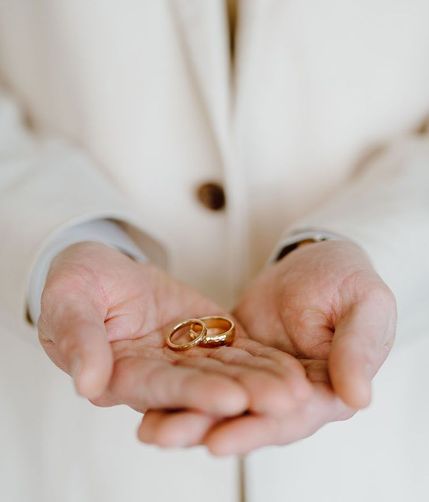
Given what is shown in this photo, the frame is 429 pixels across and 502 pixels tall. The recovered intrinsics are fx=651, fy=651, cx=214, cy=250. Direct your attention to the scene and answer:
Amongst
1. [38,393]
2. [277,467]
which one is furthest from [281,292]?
[38,393]

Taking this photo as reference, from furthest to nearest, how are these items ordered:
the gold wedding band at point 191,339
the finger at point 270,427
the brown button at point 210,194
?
the brown button at point 210,194, the gold wedding band at point 191,339, the finger at point 270,427

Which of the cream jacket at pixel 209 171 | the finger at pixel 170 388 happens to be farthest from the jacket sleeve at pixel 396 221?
the finger at pixel 170 388

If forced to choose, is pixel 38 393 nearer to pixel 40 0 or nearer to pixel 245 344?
pixel 245 344

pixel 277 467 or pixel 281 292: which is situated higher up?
pixel 281 292

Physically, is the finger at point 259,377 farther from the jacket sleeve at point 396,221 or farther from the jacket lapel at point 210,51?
the jacket lapel at point 210,51

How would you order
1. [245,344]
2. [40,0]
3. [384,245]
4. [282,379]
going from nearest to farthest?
[282,379]
[245,344]
[384,245]
[40,0]

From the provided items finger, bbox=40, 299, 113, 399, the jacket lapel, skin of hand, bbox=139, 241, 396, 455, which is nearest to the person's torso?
the jacket lapel

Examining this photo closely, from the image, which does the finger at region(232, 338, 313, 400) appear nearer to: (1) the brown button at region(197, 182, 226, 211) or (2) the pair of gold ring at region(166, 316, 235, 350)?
(2) the pair of gold ring at region(166, 316, 235, 350)
